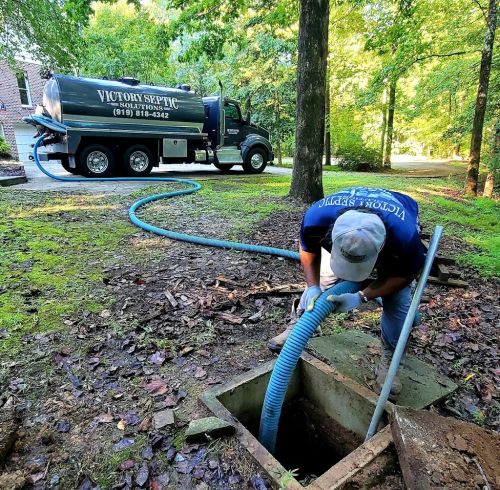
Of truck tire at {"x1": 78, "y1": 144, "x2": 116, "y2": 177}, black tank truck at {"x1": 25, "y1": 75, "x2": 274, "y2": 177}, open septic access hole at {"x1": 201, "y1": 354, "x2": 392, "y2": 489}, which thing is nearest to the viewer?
open septic access hole at {"x1": 201, "y1": 354, "x2": 392, "y2": 489}

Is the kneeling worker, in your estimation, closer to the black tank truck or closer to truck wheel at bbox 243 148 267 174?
the black tank truck

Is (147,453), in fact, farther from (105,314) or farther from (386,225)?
(386,225)

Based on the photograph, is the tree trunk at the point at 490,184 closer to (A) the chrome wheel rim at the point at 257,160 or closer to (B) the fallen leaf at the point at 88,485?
(A) the chrome wheel rim at the point at 257,160

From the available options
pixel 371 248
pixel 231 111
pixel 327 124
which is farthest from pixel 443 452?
pixel 327 124

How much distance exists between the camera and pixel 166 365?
8.13 ft

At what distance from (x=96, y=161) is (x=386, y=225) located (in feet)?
33.4

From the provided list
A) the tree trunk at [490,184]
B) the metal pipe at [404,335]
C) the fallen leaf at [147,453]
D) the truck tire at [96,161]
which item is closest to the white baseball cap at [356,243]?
the metal pipe at [404,335]

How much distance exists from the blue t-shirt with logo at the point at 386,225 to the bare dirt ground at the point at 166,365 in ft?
3.35

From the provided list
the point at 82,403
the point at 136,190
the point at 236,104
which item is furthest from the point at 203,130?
the point at 82,403

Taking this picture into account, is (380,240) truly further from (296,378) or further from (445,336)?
(445,336)

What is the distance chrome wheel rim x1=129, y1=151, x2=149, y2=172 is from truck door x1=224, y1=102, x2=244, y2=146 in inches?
132

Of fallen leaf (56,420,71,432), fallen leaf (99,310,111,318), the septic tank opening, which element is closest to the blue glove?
the septic tank opening

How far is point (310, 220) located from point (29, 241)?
3.97 metres

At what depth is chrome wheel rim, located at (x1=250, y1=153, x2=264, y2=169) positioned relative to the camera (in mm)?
13797
